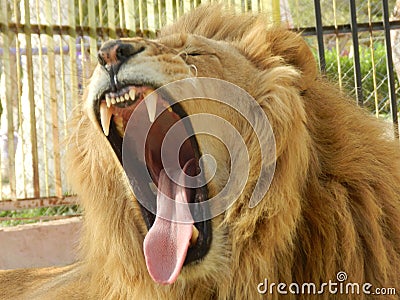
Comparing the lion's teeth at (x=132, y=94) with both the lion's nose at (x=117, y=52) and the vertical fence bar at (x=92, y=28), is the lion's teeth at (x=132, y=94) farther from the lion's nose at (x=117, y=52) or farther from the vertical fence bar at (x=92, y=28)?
the vertical fence bar at (x=92, y=28)

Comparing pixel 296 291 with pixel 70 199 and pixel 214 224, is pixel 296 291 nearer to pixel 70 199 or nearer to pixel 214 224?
pixel 214 224

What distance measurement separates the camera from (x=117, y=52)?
2.29 m

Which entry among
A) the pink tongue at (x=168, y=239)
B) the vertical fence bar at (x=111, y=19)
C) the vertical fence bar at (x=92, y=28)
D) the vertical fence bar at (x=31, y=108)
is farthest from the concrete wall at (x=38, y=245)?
the pink tongue at (x=168, y=239)

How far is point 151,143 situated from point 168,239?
415mm

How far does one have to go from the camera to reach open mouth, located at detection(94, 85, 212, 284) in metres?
2.42

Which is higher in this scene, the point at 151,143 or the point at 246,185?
the point at 151,143

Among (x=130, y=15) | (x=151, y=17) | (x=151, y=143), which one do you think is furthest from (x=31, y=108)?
(x=151, y=143)

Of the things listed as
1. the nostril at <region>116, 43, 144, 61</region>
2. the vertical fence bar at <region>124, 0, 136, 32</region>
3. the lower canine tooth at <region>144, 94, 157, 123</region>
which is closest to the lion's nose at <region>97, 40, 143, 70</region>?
the nostril at <region>116, 43, 144, 61</region>

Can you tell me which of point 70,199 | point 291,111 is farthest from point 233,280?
point 70,199

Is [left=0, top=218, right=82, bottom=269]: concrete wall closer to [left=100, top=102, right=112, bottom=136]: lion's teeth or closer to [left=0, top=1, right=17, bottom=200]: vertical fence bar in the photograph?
[left=0, top=1, right=17, bottom=200]: vertical fence bar

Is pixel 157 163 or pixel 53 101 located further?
pixel 53 101

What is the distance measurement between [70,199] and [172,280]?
11.4 feet

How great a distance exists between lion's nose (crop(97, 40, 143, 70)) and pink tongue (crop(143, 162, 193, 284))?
1.64ft

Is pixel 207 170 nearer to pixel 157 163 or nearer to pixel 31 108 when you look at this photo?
pixel 157 163
